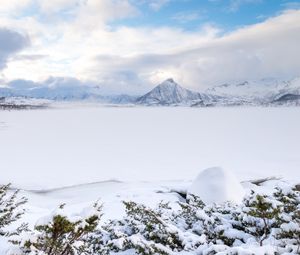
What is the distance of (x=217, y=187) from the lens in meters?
15.4

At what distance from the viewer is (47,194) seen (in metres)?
20.6

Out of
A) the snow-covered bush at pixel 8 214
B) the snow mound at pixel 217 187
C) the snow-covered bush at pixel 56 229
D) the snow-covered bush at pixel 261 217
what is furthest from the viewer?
the snow mound at pixel 217 187

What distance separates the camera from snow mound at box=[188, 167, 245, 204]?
15031 mm

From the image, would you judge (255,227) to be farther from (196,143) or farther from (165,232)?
(196,143)

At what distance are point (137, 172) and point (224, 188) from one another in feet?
38.0

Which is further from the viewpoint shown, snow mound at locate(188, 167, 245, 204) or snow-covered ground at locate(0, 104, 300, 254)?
snow-covered ground at locate(0, 104, 300, 254)

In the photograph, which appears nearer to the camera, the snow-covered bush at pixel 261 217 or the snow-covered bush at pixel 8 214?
the snow-covered bush at pixel 261 217

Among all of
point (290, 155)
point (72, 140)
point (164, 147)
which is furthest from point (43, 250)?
point (72, 140)

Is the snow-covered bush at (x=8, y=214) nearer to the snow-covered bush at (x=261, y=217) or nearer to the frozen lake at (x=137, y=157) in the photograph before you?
the snow-covered bush at (x=261, y=217)

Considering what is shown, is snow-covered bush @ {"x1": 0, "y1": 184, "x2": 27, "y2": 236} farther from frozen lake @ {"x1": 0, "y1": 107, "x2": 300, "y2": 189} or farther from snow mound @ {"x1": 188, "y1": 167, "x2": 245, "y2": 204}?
A: frozen lake @ {"x1": 0, "y1": 107, "x2": 300, "y2": 189}

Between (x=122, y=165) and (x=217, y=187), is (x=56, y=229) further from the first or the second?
(x=122, y=165)

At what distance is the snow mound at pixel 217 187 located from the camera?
592 inches

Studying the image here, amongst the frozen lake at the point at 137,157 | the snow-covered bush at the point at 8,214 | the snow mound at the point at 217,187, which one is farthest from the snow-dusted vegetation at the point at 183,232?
the frozen lake at the point at 137,157

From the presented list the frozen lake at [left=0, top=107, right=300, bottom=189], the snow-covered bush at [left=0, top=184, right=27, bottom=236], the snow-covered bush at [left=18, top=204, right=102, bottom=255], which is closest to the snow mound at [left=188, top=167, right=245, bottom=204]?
the frozen lake at [left=0, top=107, right=300, bottom=189]
